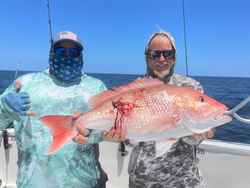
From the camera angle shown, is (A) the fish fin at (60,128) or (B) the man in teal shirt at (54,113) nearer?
(A) the fish fin at (60,128)

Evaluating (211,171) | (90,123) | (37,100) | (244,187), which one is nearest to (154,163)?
(90,123)

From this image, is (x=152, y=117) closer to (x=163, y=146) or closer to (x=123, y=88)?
(x=163, y=146)

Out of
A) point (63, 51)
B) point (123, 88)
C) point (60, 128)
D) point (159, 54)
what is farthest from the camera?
point (63, 51)

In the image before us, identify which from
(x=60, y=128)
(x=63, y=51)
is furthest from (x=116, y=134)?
(x=63, y=51)

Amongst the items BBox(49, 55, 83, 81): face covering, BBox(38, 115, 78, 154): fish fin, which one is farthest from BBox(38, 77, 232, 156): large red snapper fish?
BBox(49, 55, 83, 81): face covering

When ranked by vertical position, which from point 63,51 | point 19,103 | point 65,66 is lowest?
point 19,103

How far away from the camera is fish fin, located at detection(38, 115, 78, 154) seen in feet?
5.50

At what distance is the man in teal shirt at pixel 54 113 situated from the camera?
193 centimetres

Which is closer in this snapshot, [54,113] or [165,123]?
[165,123]

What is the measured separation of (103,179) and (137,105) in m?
1.21

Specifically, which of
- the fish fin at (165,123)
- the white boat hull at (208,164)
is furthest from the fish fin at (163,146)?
the white boat hull at (208,164)

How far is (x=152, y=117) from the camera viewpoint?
63.6 inches

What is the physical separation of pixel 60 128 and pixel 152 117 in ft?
2.98

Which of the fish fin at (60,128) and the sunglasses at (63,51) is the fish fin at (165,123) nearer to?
the fish fin at (60,128)
